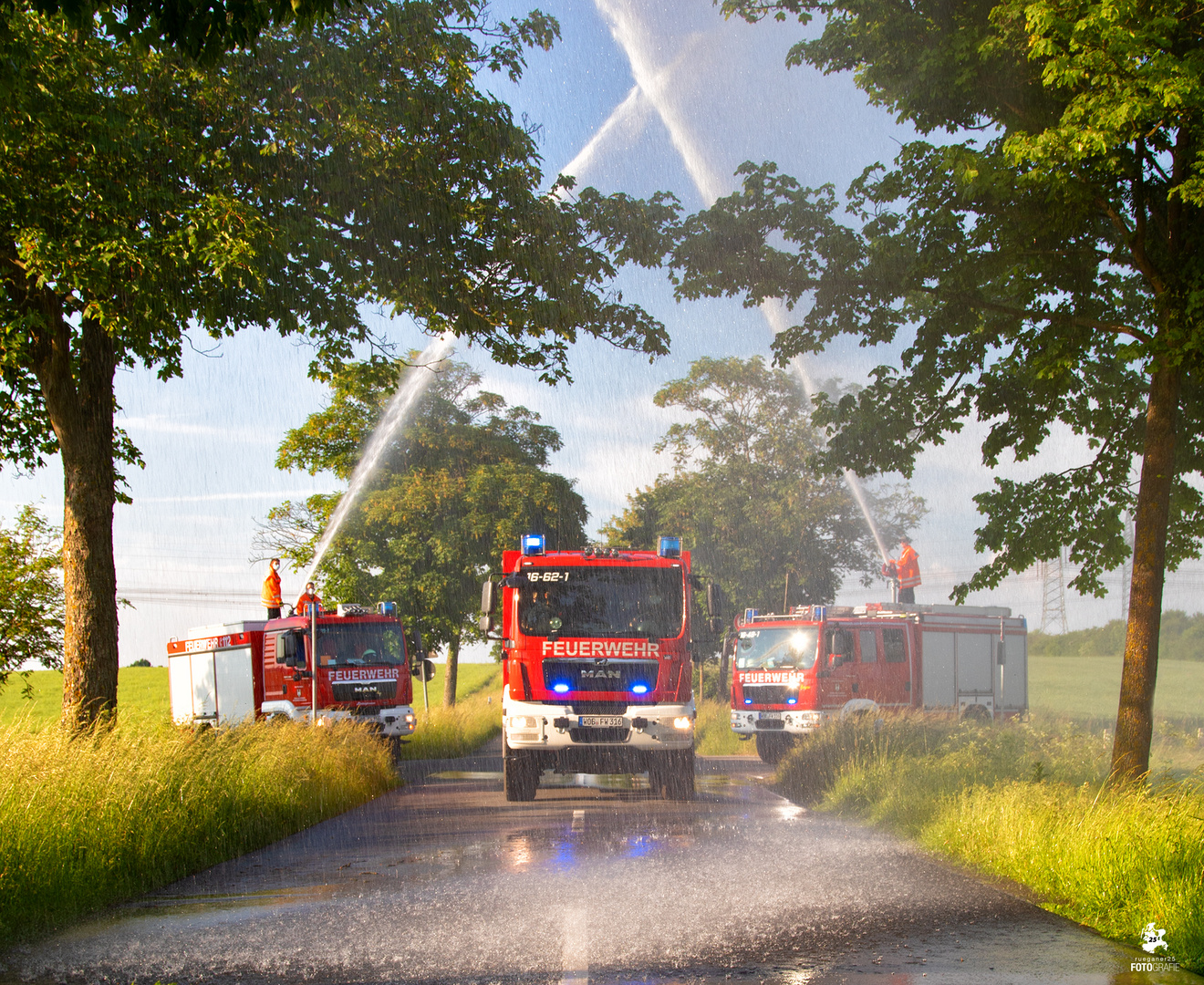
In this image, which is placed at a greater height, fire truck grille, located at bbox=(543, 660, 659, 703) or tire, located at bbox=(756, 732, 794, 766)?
fire truck grille, located at bbox=(543, 660, 659, 703)

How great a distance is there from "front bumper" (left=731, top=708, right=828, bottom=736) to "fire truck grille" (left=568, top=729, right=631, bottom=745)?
22.4 feet

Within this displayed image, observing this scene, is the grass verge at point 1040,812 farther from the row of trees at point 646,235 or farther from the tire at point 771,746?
the tire at point 771,746

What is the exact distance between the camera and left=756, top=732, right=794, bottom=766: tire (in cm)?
2158

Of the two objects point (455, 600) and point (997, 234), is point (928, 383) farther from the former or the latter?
point (455, 600)

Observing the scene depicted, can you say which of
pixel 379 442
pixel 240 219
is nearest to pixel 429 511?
pixel 379 442

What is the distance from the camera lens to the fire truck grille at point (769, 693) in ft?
66.4

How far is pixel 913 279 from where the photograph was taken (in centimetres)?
1242

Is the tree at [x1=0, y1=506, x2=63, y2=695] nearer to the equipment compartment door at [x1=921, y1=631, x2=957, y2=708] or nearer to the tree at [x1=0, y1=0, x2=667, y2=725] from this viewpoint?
the tree at [x1=0, y1=0, x2=667, y2=725]

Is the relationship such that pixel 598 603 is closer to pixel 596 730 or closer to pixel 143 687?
pixel 596 730

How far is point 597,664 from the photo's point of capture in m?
13.7

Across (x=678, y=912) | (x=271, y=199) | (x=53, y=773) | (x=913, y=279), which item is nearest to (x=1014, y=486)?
(x=913, y=279)

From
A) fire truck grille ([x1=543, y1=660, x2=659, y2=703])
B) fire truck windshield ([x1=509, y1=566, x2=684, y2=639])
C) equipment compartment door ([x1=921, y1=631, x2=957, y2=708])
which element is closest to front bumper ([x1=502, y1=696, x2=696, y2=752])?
fire truck grille ([x1=543, y1=660, x2=659, y2=703])

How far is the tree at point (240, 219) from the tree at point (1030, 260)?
2.55 m

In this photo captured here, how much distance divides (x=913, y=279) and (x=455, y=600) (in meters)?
23.8
